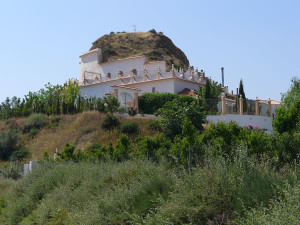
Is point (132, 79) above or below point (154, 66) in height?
below

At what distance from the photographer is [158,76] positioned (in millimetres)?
46875

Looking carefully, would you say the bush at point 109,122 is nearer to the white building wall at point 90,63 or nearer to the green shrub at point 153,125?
the green shrub at point 153,125

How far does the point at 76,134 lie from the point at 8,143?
25.9ft

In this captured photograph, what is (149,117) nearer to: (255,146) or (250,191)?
(255,146)

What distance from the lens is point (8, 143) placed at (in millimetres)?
40875

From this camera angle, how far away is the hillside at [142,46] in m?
78.7


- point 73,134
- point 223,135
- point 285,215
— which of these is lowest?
point 73,134

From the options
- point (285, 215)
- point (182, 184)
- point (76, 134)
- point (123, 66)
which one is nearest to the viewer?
point (285, 215)

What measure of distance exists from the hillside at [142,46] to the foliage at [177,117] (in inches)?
1779

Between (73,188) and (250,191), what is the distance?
826 centimetres

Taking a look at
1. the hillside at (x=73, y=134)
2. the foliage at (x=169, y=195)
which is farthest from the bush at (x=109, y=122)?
the foliage at (x=169, y=195)

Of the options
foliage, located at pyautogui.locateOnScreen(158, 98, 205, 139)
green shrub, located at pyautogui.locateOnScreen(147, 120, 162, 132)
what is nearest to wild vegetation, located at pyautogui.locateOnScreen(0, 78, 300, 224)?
foliage, located at pyautogui.locateOnScreen(158, 98, 205, 139)

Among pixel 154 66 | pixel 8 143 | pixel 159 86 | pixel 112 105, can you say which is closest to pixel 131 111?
pixel 112 105

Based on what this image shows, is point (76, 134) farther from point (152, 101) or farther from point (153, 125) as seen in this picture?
point (152, 101)
